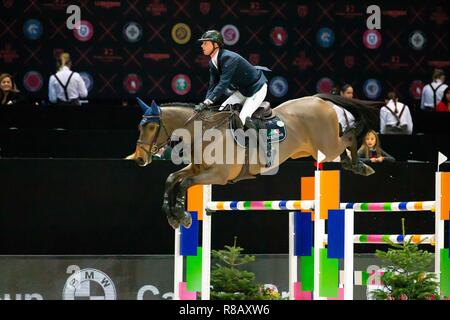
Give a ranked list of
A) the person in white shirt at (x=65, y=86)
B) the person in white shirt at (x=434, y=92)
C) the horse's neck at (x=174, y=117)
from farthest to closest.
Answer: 1. the person in white shirt at (x=434, y=92)
2. the person in white shirt at (x=65, y=86)
3. the horse's neck at (x=174, y=117)

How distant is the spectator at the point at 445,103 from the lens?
15.4m

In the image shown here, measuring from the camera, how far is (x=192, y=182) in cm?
958

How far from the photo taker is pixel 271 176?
11875mm

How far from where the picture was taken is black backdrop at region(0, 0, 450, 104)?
15.4 m

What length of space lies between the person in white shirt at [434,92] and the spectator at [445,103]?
0.06 meters

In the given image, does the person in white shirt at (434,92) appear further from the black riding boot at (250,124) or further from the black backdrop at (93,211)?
the black riding boot at (250,124)

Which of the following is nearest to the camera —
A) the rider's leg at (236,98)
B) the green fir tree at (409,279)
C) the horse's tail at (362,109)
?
the green fir tree at (409,279)

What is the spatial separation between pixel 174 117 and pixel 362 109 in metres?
2.17

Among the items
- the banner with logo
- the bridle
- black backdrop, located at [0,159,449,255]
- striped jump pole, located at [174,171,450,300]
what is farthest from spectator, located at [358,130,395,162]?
the bridle

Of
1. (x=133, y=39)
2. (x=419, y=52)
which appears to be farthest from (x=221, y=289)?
(x=419, y=52)

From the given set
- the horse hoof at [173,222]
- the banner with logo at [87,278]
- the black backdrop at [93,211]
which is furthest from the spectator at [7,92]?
the horse hoof at [173,222]

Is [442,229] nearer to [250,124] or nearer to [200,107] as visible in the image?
[250,124]

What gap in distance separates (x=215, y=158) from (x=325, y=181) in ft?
3.86

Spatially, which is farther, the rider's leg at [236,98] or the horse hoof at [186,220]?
the rider's leg at [236,98]
